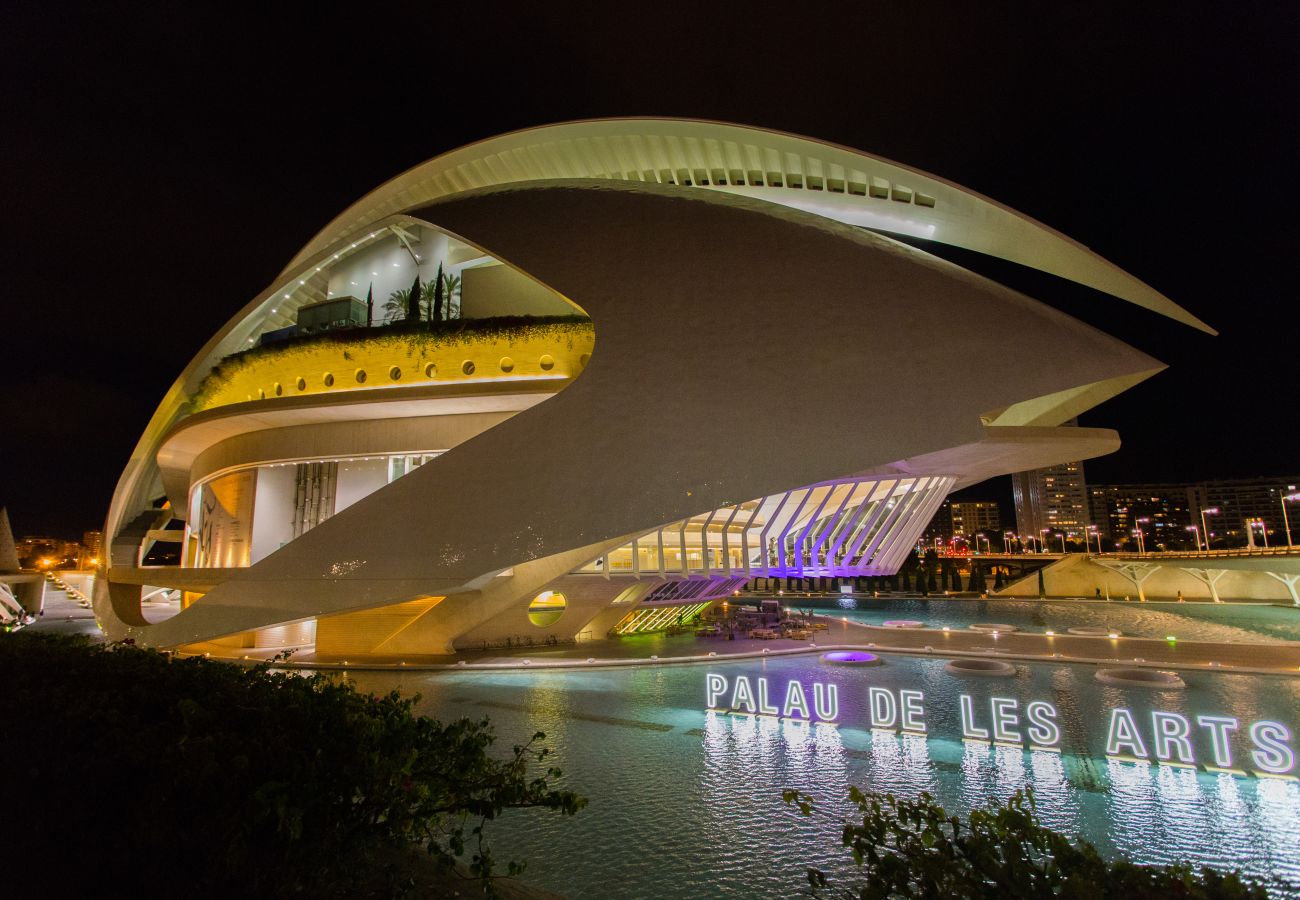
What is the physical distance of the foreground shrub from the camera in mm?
3477

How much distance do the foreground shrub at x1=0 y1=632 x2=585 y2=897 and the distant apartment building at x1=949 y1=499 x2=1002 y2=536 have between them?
6754 inches

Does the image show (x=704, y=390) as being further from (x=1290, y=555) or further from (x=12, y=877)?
(x=1290, y=555)

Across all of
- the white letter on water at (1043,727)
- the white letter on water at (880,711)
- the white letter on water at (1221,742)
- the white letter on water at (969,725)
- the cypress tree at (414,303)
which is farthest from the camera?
the cypress tree at (414,303)

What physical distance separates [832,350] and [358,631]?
1431 centimetres

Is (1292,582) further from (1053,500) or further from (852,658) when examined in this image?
(1053,500)

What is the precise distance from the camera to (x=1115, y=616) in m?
30.3

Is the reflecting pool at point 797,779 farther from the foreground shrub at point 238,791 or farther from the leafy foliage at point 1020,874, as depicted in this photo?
the leafy foliage at point 1020,874

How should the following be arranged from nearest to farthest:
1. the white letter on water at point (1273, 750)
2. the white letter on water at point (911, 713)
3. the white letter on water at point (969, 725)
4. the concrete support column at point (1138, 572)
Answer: the white letter on water at point (1273, 750) < the white letter on water at point (969, 725) < the white letter on water at point (911, 713) < the concrete support column at point (1138, 572)

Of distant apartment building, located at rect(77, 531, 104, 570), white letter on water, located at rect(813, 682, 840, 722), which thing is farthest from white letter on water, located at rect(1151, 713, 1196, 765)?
distant apartment building, located at rect(77, 531, 104, 570)

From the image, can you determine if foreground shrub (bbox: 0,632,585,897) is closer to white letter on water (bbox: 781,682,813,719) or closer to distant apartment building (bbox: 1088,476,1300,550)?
white letter on water (bbox: 781,682,813,719)

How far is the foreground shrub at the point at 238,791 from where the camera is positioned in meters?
3.48

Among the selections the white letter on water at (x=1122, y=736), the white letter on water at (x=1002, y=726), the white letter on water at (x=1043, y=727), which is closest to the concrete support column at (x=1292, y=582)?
the white letter on water at (x=1122, y=736)

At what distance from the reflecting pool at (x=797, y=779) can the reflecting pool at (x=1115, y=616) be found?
12045 millimetres

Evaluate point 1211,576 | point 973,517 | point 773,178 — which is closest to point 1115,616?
point 1211,576
